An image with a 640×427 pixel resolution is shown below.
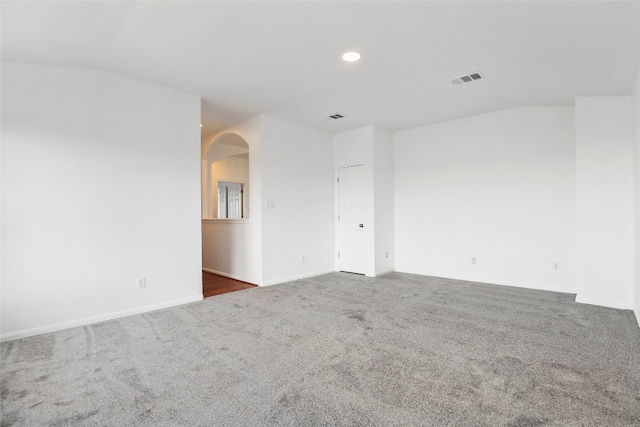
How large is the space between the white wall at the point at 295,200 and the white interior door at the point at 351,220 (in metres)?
0.20

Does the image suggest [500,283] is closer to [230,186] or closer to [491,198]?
[491,198]

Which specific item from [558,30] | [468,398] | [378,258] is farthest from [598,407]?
[378,258]

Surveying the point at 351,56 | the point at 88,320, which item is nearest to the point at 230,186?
the point at 88,320

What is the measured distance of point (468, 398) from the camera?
5.85 ft

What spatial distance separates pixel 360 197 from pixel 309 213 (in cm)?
96

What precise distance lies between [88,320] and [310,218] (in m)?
3.33

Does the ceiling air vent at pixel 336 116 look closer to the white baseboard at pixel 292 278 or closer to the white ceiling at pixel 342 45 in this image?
the white ceiling at pixel 342 45

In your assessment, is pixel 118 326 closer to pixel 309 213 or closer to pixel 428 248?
pixel 309 213

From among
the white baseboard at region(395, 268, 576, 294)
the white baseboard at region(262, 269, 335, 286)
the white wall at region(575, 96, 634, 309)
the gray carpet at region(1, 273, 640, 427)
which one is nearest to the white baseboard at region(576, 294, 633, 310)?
the white wall at region(575, 96, 634, 309)

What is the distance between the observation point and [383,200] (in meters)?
5.48

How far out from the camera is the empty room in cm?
192

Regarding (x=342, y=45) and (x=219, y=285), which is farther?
(x=219, y=285)

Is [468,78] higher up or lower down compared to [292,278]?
higher up

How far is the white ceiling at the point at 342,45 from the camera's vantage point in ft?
7.07
